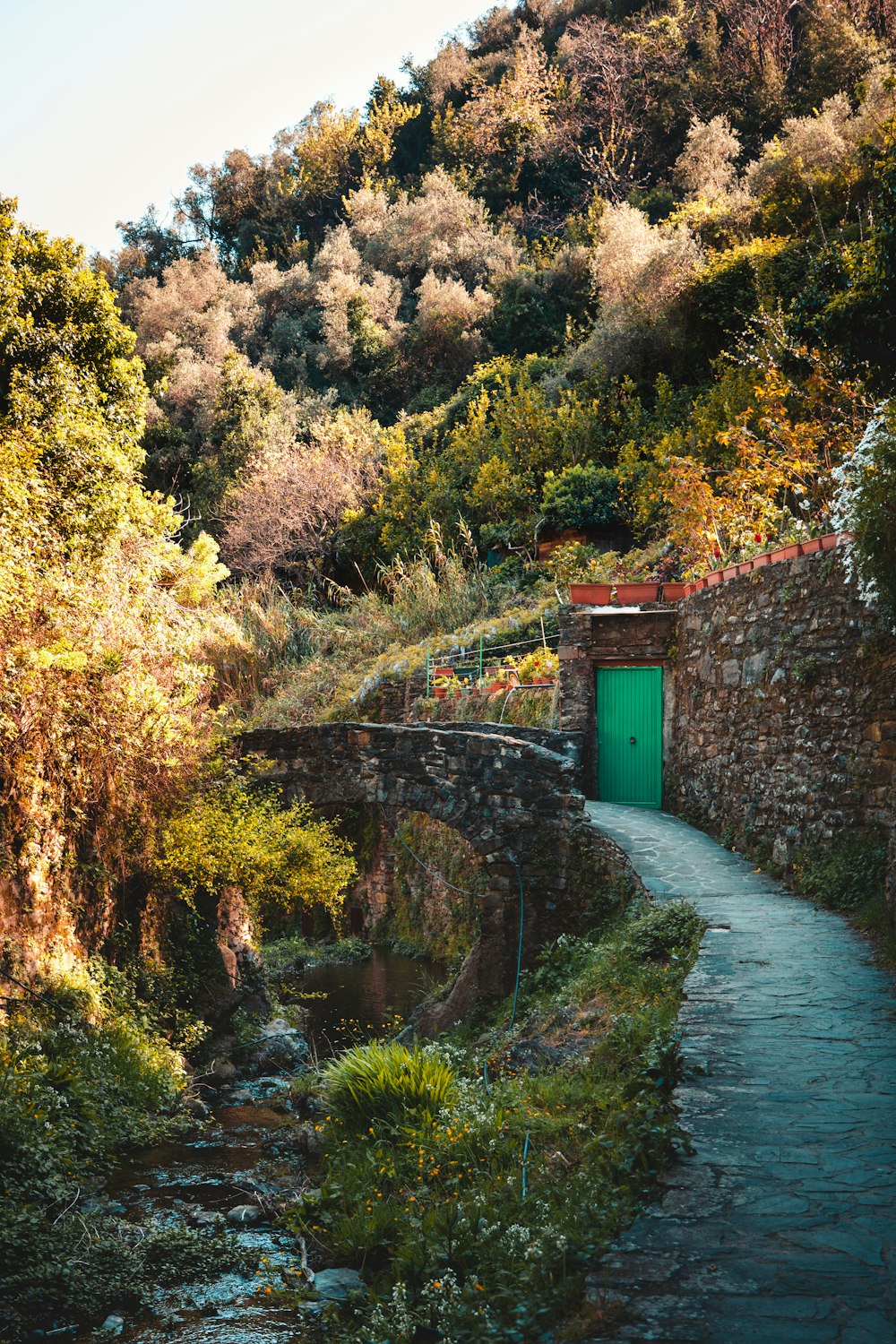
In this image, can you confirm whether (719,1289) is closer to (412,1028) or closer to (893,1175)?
→ (893,1175)

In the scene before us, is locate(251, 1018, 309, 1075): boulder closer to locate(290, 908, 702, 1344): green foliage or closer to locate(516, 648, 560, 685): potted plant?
locate(290, 908, 702, 1344): green foliage

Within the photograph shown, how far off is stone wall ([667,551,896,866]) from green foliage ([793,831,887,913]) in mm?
136

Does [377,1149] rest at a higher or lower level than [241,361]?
lower

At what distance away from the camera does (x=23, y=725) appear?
973 centimetres

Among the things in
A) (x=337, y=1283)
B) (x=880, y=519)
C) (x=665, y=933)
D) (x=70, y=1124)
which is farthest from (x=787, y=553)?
(x=70, y=1124)

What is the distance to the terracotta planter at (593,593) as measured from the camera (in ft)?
43.4

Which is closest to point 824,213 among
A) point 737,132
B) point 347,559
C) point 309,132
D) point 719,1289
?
point 737,132

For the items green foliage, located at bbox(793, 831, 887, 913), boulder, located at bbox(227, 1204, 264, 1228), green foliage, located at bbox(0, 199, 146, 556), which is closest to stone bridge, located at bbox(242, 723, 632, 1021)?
green foliage, located at bbox(793, 831, 887, 913)

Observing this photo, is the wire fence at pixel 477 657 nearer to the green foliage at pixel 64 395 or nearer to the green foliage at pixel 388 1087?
the green foliage at pixel 64 395

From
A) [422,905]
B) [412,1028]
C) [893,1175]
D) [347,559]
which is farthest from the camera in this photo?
[347,559]

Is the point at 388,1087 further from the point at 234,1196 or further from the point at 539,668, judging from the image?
the point at 539,668

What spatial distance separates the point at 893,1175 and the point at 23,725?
8.54 m

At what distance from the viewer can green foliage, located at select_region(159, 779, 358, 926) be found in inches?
459

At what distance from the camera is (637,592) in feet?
43.3
